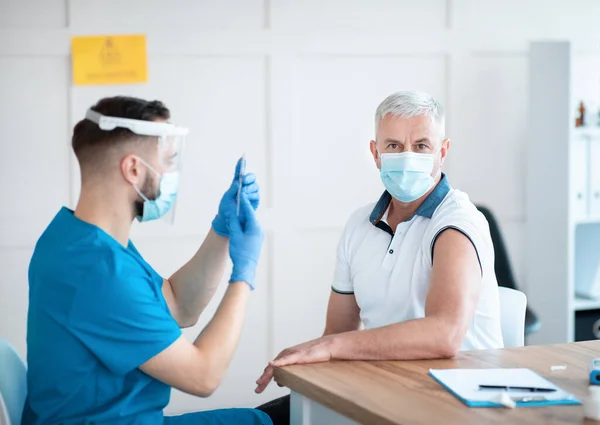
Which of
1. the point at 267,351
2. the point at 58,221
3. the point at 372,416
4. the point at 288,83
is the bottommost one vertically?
the point at 267,351

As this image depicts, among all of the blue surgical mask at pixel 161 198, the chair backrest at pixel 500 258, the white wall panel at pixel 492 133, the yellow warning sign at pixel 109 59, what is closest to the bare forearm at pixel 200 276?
the blue surgical mask at pixel 161 198

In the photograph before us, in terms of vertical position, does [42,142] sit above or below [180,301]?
above

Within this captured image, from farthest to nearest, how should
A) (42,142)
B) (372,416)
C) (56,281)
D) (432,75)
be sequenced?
(432,75)
(42,142)
(56,281)
(372,416)

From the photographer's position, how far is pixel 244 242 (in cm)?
181

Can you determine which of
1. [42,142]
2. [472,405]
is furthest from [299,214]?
[472,405]

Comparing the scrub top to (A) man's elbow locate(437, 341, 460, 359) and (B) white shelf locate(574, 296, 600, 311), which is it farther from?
(B) white shelf locate(574, 296, 600, 311)

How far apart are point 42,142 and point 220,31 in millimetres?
771

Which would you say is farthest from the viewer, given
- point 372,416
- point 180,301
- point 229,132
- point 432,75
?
point 432,75

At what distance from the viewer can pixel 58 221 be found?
5.46 ft

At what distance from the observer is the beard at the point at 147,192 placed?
1709 mm

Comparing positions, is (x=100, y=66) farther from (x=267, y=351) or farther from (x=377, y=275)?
(x=377, y=275)

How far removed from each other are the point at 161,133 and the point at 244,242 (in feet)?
0.94

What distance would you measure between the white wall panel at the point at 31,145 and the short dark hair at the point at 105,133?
4.75ft

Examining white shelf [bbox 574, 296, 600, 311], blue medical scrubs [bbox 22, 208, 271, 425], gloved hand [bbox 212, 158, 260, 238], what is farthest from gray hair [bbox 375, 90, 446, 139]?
white shelf [bbox 574, 296, 600, 311]
